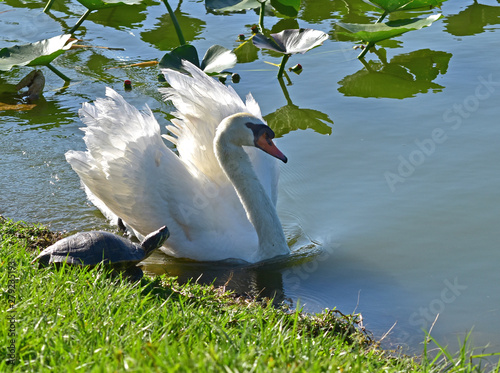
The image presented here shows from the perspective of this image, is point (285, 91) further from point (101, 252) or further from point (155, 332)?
point (155, 332)

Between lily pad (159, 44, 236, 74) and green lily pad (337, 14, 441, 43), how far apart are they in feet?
5.08

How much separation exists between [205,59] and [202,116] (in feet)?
10.5

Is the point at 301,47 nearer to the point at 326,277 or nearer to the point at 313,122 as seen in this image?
the point at 313,122

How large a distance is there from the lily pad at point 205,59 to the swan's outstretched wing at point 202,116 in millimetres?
2584

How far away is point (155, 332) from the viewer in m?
3.19

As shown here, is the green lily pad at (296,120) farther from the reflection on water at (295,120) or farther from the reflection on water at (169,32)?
the reflection on water at (169,32)

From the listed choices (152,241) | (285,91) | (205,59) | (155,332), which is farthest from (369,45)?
(155,332)

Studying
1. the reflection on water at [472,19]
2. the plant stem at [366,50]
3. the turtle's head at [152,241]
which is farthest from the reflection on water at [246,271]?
the reflection on water at [472,19]

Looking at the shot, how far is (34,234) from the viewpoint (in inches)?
214

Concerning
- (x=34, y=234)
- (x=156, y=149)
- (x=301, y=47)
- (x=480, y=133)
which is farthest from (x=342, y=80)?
(x=34, y=234)

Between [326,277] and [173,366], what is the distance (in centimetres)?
271

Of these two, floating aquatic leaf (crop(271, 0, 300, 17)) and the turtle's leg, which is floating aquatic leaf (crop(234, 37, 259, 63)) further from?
the turtle's leg

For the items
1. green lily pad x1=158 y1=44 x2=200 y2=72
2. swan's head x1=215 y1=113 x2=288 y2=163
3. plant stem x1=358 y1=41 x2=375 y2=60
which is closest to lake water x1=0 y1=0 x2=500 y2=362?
plant stem x1=358 y1=41 x2=375 y2=60

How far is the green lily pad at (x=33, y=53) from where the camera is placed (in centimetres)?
847
